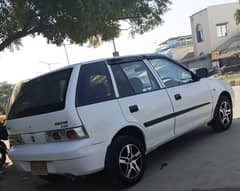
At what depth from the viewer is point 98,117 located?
5.13 m

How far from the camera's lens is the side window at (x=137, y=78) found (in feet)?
19.1

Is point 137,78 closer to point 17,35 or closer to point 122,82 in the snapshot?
point 122,82

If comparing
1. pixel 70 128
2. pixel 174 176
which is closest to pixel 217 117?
pixel 174 176

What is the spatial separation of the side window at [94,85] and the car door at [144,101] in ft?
0.58

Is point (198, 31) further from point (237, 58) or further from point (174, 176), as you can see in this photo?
point (174, 176)

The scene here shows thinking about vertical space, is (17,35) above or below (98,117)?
above

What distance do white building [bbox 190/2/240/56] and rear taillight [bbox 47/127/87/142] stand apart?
4949cm

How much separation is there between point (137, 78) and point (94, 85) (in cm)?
89

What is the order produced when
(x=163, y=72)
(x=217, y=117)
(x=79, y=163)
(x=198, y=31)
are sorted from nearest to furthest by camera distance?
(x=79, y=163) → (x=163, y=72) → (x=217, y=117) → (x=198, y=31)

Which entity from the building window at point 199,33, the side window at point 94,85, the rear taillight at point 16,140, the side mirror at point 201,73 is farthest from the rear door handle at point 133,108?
the building window at point 199,33

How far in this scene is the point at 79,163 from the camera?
4922 mm

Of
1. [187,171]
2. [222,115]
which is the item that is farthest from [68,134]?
[222,115]

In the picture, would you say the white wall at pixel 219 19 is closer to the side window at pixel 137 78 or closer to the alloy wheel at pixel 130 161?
the side window at pixel 137 78

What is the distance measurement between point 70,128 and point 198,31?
52711 millimetres
